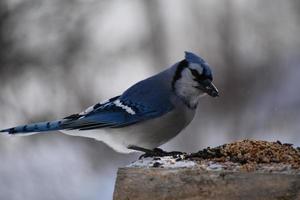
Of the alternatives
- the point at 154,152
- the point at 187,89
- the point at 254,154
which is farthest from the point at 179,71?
the point at 254,154

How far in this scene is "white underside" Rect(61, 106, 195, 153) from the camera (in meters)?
2.65

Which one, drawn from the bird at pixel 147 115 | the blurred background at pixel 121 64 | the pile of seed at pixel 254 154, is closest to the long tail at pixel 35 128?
the bird at pixel 147 115

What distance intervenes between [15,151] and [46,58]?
1.94 feet

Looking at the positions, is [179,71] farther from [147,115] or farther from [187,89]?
[147,115]

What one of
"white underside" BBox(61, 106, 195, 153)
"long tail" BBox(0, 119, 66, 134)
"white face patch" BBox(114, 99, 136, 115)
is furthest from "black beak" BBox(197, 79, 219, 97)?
"long tail" BBox(0, 119, 66, 134)

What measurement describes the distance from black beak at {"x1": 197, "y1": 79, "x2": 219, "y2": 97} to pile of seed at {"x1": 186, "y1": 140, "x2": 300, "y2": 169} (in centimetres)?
34

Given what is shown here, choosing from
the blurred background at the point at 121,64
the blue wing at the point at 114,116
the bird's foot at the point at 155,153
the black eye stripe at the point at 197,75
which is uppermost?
the blurred background at the point at 121,64

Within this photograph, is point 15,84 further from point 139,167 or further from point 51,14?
point 139,167

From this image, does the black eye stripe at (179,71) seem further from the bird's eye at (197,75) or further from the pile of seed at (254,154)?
the pile of seed at (254,154)

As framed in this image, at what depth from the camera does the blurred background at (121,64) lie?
13.5 feet

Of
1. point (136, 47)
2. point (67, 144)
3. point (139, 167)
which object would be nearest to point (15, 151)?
point (67, 144)

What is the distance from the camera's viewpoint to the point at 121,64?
4.22 m

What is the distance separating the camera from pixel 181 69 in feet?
8.96

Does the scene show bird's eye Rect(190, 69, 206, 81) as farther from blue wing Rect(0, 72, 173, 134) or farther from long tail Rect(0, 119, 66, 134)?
long tail Rect(0, 119, 66, 134)
